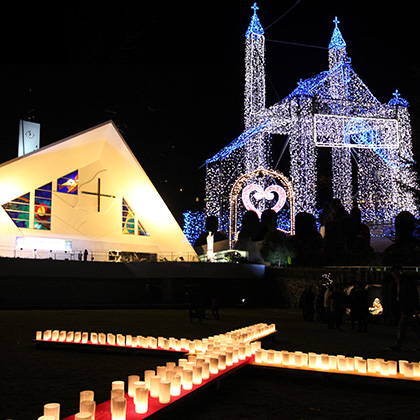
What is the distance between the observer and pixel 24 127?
22.9 metres

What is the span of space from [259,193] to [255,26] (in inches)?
379

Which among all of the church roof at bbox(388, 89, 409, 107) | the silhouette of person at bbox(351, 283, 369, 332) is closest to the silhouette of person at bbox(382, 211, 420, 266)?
the church roof at bbox(388, 89, 409, 107)

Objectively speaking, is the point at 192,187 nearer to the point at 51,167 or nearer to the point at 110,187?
the point at 110,187

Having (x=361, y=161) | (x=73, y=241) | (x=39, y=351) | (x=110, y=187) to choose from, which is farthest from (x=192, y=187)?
(x=39, y=351)

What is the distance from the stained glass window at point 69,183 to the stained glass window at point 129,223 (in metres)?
3.16

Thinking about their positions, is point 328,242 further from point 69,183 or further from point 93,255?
point 69,183

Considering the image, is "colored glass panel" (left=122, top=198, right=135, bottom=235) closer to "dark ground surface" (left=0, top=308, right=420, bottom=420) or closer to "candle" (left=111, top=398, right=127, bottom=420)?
"dark ground surface" (left=0, top=308, right=420, bottom=420)

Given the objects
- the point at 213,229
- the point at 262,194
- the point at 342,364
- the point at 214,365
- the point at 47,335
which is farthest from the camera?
the point at 213,229

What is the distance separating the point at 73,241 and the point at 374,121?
16.4m

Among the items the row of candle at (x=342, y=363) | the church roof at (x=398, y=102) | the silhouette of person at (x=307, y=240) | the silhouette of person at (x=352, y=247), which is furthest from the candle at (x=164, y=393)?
the church roof at (x=398, y=102)

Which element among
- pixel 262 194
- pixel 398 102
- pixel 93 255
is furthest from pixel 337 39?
pixel 93 255

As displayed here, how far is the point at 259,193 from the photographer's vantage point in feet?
80.6

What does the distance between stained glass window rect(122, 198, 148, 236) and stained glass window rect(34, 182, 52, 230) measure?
449 centimetres

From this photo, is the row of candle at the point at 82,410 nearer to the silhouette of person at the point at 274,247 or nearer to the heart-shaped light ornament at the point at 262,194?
the silhouette of person at the point at 274,247
